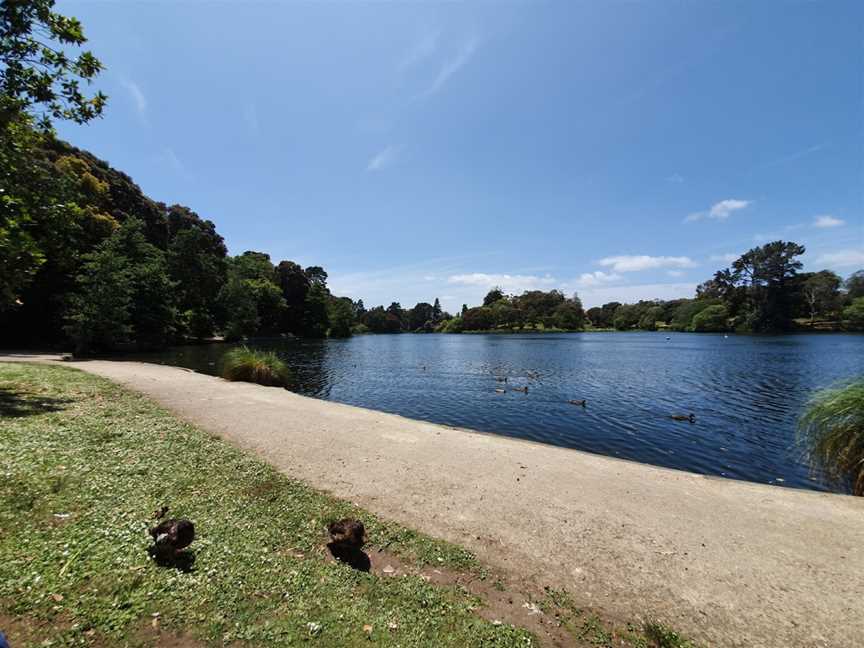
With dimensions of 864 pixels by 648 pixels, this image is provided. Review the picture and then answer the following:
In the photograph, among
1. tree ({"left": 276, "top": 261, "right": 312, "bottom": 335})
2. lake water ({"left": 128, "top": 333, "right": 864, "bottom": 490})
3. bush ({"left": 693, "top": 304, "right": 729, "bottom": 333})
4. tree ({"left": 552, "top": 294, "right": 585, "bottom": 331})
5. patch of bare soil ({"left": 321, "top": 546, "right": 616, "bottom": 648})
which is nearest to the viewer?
patch of bare soil ({"left": 321, "top": 546, "right": 616, "bottom": 648})

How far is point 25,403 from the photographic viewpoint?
9.04 m

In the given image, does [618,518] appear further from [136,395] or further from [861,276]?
[861,276]

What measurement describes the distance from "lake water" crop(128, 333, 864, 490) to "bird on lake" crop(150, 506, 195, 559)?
11.8 metres

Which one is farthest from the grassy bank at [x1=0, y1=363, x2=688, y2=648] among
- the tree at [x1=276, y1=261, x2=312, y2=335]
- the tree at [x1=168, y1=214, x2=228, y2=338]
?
the tree at [x1=276, y1=261, x2=312, y2=335]

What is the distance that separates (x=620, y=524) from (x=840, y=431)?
700 centimetres

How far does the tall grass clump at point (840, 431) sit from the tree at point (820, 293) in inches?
4475

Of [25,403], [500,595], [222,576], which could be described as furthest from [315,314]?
[500,595]

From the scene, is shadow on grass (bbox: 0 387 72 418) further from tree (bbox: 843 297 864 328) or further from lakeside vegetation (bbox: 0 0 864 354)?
tree (bbox: 843 297 864 328)

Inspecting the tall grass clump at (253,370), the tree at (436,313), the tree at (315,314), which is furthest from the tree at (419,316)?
the tall grass clump at (253,370)

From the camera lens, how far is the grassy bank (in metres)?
3.12

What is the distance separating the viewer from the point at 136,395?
1241cm

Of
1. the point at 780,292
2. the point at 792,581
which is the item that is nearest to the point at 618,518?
the point at 792,581

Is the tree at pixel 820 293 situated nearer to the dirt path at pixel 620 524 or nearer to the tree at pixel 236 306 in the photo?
the dirt path at pixel 620 524

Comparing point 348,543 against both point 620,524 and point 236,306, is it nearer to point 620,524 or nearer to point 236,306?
point 620,524
